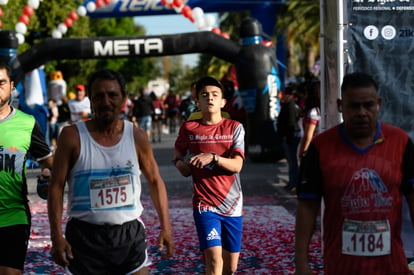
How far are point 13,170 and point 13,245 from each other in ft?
1.49

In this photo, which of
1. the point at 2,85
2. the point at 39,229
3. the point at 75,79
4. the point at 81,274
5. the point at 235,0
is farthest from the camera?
the point at 75,79

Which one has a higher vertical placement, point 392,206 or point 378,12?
point 378,12

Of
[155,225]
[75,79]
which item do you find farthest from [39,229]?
[75,79]

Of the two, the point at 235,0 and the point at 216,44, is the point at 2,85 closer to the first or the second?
the point at 216,44

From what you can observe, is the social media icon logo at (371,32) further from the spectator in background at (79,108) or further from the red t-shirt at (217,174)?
the spectator in background at (79,108)

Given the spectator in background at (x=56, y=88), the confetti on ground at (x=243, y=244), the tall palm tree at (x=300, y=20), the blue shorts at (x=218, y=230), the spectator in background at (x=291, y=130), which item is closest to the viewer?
the blue shorts at (x=218, y=230)

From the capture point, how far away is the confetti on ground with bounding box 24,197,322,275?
714 cm

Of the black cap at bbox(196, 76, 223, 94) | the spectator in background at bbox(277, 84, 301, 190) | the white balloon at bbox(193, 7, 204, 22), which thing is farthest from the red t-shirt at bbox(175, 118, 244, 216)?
the white balloon at bbox(193, 7, 204, 22)

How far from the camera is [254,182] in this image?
46.1 ft

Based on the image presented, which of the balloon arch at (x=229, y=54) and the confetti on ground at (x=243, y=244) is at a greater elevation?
the balloon arch at (x=229, y=54)

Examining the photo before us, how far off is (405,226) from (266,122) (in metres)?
11.6

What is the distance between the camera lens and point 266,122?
59.1 ft

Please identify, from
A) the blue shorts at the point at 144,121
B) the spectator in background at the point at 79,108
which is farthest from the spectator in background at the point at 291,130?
the blue shorts at the point at 144,121

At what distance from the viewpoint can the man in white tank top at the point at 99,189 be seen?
3.91 meters
